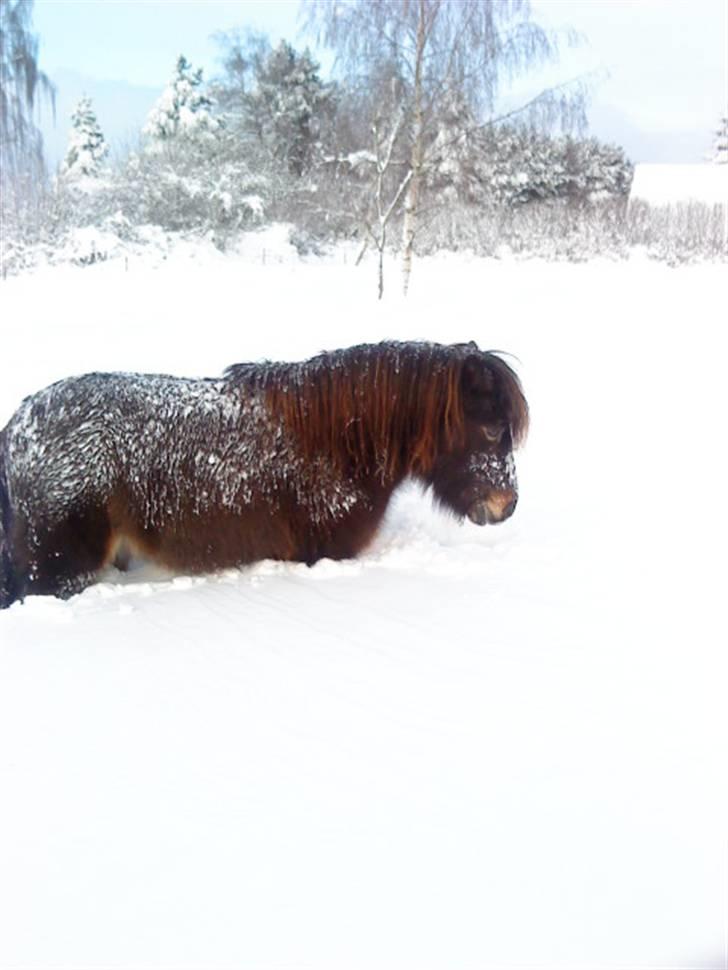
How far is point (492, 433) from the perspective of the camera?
141 inches

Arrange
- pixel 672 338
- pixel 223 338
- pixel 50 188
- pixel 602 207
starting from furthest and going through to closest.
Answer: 1. pixel 602 207
2. pixel 50 188
3. pixel 223 338
4. pixel 672 338

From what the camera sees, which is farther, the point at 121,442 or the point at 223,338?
the point at 223,338

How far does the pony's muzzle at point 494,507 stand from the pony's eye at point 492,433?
25 centimetres

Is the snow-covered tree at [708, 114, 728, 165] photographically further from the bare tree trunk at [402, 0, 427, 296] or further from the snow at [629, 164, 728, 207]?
the bare tree trunk at [402, 0, 427, 296]

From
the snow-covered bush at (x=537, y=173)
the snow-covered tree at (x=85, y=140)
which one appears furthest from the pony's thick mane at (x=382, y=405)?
the snow-covered tree at (x=85, y=140)

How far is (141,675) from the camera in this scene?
2.62 m

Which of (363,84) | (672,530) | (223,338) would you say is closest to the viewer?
(672,530)

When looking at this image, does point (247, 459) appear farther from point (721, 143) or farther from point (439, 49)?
point (721, 143)

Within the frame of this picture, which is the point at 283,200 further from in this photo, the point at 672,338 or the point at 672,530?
the point at 672,530

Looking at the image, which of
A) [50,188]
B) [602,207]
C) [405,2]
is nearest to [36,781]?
[405,2]

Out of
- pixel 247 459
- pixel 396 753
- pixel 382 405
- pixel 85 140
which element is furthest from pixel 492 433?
pixel 85 140

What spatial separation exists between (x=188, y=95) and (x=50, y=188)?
6399 mm

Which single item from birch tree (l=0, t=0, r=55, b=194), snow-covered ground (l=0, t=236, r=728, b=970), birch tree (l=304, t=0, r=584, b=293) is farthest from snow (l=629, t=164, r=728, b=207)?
snow-covered ground (l=0, t=236, r=728, b=970)

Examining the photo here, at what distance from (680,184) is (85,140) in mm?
21013
